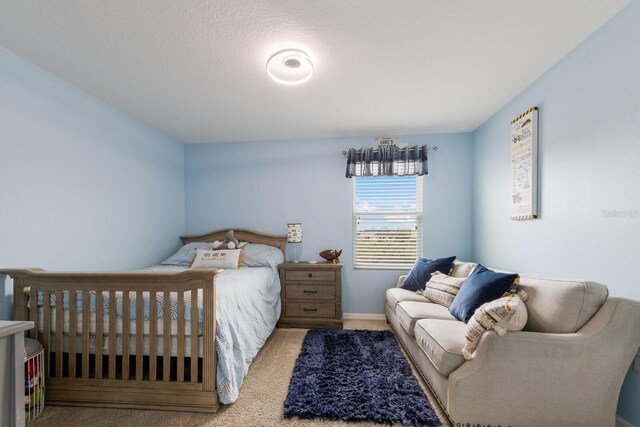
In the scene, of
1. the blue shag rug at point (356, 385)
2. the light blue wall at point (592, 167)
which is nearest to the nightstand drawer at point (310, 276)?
the blue shag rug at point (356, 385)

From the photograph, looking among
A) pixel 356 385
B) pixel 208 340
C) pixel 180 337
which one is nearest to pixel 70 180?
pixel 180 337

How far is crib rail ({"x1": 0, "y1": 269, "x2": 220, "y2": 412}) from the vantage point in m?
1.81

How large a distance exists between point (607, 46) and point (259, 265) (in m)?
3.31

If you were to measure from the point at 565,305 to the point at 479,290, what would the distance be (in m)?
0.54

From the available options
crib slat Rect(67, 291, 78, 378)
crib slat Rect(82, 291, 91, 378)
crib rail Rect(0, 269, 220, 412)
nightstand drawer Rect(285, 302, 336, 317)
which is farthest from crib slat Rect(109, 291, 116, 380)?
nightstand drawer Rect(285, 302, 336, 317)

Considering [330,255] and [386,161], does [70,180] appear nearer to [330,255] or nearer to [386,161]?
[330,255]

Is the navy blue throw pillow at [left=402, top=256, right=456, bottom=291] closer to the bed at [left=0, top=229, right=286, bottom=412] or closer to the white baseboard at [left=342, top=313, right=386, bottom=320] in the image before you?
the white baseboard at [left=342, top=313, right=386, bottom=320]

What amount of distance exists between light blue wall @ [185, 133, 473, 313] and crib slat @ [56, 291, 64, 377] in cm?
206

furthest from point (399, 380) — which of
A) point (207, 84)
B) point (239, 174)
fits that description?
point (239, 174)

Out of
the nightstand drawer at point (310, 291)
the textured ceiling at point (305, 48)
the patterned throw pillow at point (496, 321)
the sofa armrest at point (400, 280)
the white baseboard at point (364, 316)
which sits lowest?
the white baseboard at point (364, 316)

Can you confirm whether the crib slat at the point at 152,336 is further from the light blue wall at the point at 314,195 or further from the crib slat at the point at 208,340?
the light blue wall at the point at 314,195

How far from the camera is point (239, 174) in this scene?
12.8ft

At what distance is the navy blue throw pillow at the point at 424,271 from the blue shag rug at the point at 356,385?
2.08 ft

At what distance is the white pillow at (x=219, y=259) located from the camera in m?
3.18
